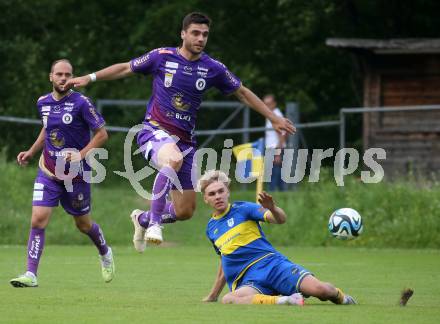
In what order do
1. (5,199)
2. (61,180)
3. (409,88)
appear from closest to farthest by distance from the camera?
(61,180), (5,199), (409,88)

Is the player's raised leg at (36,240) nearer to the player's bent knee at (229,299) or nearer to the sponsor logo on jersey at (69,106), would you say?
the sponsor logo on jersey at (69,106)

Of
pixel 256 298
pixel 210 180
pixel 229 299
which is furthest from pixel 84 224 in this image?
pixel 256 298

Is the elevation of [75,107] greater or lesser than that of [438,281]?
greater

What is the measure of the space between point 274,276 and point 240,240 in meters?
0.48

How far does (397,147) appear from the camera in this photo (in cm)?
2561

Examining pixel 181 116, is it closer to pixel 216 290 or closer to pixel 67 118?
pixel 67 118

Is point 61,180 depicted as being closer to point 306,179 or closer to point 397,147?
point 306,179

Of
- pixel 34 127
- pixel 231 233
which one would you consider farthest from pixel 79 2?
pixel 231 233

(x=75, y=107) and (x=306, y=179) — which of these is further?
(x=306, y=179)

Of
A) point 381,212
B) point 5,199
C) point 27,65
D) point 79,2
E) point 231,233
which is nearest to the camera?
point 231,233

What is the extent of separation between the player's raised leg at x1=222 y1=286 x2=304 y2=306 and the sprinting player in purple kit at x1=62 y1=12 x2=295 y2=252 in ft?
4.30

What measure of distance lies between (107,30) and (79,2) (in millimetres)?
1179

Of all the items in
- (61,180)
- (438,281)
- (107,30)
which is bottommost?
(438,281)

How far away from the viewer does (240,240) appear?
35.6 ft
